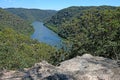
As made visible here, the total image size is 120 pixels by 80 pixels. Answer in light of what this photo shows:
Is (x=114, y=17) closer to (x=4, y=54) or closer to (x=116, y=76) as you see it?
(x=4, y=54)

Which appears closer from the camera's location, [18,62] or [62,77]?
[62,77]

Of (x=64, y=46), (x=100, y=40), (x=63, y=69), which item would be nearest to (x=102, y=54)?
(x=100, y=40)

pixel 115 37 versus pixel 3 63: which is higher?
pixel 115 37

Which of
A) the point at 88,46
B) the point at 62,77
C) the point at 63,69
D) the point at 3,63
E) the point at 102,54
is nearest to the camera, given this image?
the point at 62,77

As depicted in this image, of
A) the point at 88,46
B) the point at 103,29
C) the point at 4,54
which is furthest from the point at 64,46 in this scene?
the point at 4,54

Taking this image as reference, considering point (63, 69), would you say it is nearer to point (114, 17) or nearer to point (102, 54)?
point (102, 54)

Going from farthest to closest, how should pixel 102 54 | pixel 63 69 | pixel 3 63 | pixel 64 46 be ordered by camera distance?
pixel 64 46
pixel 102 54
pixel 3 63
pixel 63 69
